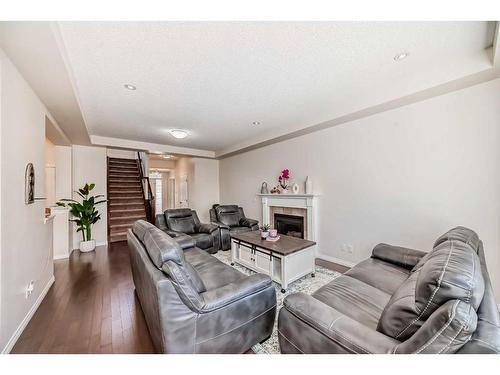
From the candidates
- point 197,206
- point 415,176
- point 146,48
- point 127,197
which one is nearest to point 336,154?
point 415,176

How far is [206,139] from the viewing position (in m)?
5.05

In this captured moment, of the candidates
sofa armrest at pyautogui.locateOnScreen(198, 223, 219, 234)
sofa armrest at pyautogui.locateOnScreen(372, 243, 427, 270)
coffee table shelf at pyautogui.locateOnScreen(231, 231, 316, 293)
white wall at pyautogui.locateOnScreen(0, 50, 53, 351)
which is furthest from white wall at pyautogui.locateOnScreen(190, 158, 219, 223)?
sofa armrest at pyautogui.locateOnScreen(372, 243, 427, 270)

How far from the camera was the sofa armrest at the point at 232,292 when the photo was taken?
4.62 ft

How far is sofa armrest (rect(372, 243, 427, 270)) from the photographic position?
2109 millimetres

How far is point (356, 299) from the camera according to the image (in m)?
1.61

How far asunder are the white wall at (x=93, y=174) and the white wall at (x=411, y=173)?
4615 mm

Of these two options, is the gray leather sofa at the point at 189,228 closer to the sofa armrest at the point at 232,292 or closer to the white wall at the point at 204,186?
the white wall at the point at 204,186

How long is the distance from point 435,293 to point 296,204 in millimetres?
3378

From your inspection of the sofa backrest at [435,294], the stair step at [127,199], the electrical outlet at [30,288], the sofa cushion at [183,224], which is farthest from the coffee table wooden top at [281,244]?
the stair step at [127,199]

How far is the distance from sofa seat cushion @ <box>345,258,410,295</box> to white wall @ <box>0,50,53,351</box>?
117 inches

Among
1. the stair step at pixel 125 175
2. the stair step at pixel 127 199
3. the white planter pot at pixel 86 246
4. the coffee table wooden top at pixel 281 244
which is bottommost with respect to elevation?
the white planter pot at pixel 86 246

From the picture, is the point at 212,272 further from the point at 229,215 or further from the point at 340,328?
the point at 229,215

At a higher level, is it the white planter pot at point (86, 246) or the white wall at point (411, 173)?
the white wall at point (411, 173)
